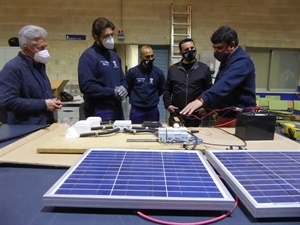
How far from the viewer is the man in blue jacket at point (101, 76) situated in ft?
6.48

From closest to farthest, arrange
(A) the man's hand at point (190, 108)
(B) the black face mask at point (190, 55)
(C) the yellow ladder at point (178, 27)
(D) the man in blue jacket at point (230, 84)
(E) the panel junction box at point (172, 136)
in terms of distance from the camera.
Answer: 1. (E) the panel junction box at point (172, 136)
2. (A) the man's hand at point (190, 108)
3. (D) the man in blue jacket at point (230, 84)
4. (B) the black face mask at point (190, 55)
5. (C) the yellow ladder at point (178, 27)

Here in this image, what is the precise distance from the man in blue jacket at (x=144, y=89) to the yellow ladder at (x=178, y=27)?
2096 millimetres

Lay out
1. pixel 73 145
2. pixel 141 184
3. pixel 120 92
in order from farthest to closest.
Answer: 1. pixel 120 92
2. pixel 73 145
3. pixel 141 184

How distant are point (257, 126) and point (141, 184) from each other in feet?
2.63

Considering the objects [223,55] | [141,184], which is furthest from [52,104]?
[223,55]

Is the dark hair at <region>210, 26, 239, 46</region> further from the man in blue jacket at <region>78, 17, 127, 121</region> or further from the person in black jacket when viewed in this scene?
the man in blue jacket at <region>78, 17, 127, 121</region>

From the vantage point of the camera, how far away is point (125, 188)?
0.66 meters

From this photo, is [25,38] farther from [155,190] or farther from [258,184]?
[258,184]

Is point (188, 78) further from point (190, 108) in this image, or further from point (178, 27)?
point (178, 27)

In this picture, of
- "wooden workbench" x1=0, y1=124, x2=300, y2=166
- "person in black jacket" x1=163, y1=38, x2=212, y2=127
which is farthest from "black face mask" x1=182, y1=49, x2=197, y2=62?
"wooden workbench" x1=0, y1=124, x2=300, y2=166

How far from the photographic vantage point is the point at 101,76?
2.05 meters

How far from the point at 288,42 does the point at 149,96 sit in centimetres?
394

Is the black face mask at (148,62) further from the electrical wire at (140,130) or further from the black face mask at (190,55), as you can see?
the electrical wire at (140,130)

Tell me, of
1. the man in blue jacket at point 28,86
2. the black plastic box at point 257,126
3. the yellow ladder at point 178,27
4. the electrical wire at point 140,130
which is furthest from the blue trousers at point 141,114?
the yellow ladder at point 178,27
